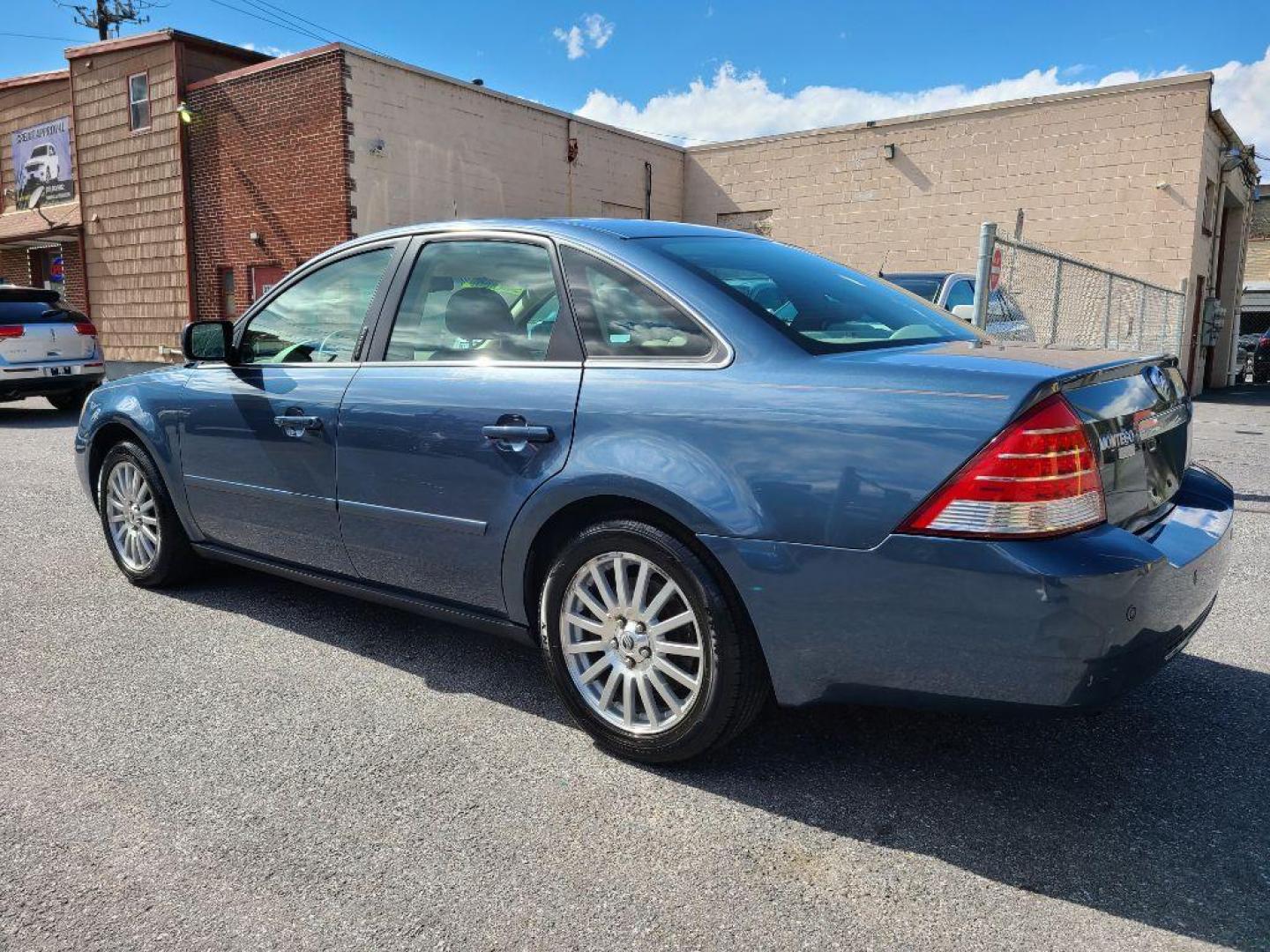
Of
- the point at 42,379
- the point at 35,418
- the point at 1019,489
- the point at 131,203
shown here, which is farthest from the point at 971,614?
the point at 131,203

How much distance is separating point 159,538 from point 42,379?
9.18 m

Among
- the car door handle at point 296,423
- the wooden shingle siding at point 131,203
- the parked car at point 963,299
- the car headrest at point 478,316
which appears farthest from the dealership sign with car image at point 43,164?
the car headrest at point 478,316

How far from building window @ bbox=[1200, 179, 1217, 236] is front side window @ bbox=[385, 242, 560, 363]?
→ 1772 cm

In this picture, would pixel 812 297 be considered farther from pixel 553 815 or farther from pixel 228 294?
pixel 228 294

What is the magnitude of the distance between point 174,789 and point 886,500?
209 centimetres

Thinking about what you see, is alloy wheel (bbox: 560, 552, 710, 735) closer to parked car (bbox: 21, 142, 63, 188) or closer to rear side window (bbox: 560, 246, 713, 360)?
rear side window (bbox: 560, 246, 713, 360)

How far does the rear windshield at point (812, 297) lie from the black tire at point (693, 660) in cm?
68

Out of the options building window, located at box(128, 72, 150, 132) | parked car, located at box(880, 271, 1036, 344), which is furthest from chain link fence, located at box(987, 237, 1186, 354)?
building window, located at box(128, 72, 150, 132)

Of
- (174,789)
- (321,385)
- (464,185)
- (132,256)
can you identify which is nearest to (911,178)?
(464,185)

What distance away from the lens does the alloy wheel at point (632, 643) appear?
2.70m

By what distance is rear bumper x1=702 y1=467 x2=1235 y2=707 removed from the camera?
7.15 ft

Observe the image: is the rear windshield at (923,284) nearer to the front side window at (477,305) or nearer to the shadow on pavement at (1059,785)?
the shadow on pavement at (1059,785)

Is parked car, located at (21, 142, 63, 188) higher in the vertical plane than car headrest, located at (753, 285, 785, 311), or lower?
higher

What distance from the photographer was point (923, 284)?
10.0 metres
